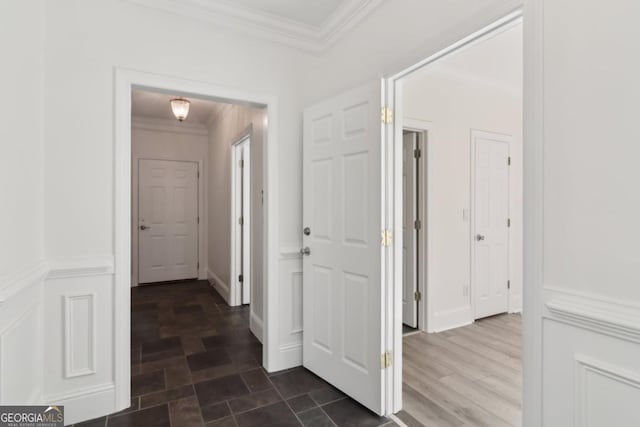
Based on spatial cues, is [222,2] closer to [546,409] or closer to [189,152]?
[546,409]

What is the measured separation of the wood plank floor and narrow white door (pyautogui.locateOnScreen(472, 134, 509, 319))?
411mm

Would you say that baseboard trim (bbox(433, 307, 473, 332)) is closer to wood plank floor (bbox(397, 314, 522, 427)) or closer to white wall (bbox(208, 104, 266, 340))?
wood plank floor (bbox(397, 314, 522, 427))

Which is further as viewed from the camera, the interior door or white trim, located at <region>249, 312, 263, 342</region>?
white trim, located at <region>249, 312, 263, 342</region>

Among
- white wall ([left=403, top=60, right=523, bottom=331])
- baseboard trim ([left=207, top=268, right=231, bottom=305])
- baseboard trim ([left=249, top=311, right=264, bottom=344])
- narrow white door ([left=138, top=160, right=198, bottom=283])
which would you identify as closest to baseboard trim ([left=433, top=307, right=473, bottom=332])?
white wall ([left=403, top=60, right=523, bottom=331])

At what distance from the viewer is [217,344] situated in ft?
9.74

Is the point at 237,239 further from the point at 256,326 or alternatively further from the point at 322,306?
the point at 322,306

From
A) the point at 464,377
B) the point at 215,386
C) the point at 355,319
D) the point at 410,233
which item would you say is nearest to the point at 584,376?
the point at 355,319

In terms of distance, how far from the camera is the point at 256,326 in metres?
3.15

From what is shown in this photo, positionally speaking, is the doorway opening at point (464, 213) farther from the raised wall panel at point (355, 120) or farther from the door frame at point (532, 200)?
the door frame at point (532, 200)

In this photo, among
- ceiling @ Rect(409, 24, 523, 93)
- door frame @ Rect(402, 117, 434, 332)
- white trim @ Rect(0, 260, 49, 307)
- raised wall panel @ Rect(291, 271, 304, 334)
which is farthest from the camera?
door frame @ Rect(402, 117, 434, 332)

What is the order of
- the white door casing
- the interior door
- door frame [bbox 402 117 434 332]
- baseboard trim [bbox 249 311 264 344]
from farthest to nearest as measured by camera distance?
the white door casing < door frame [bbox 402 117 434 332] < baseboard trim [bbox 249 311 264 344] < the interior door

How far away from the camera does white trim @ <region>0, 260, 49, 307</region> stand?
132 cm

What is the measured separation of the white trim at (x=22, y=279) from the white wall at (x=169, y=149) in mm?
3661

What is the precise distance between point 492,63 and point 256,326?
3509 millimetres
